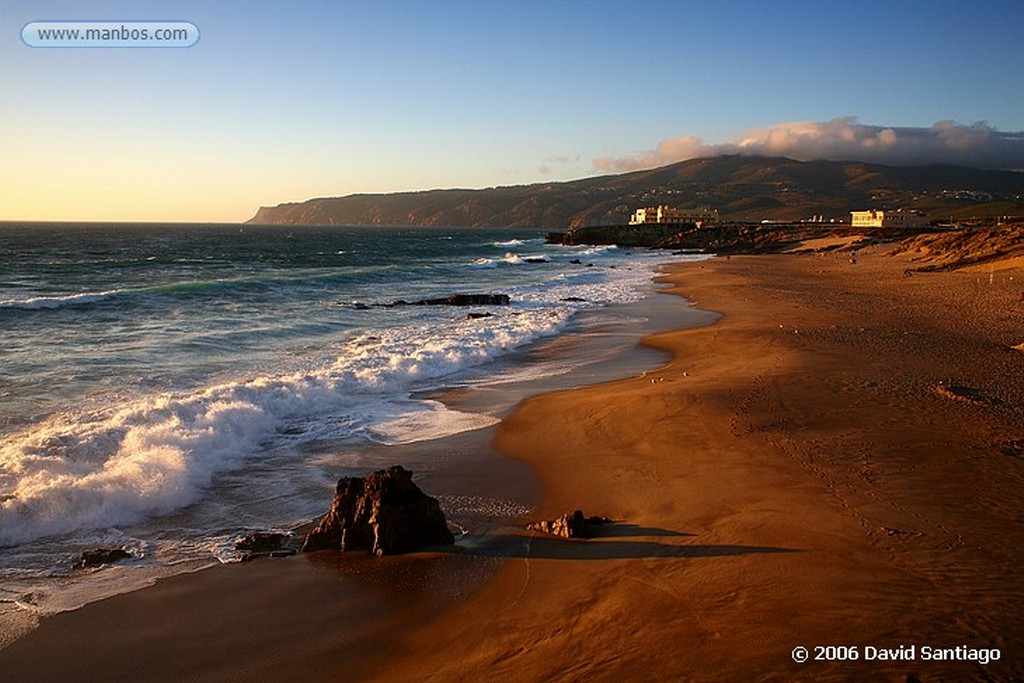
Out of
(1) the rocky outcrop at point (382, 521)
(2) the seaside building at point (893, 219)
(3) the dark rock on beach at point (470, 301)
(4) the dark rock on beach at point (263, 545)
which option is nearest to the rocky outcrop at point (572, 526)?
(1) the rocky outcrop at point (382, 521)

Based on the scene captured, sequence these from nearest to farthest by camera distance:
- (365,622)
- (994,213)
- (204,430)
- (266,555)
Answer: (365,622), (266,555), (204,430), (994,213)

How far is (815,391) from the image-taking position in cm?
1226

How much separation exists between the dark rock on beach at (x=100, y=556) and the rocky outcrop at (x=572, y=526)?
4.40 meters

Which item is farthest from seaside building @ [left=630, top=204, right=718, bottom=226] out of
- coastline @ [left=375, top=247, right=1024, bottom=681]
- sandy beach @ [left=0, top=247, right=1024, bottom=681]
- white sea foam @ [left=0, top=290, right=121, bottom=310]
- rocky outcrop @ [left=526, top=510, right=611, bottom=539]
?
rocky outcrop @ [left=526, top=510, right=611, bottom=539]

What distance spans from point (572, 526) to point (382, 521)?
205 cm

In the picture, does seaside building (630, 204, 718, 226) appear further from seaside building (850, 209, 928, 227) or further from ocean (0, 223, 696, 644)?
ocean (0, 223, 696, 644)

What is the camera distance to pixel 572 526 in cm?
742

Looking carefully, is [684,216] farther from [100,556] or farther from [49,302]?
[100,556]

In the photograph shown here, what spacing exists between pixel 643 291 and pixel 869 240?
4430 cm

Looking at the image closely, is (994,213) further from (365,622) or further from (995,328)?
(365,622)

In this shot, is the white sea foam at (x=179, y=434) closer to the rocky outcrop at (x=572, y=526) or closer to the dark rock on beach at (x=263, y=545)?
the dark rock on beach at (x=263, y=545)

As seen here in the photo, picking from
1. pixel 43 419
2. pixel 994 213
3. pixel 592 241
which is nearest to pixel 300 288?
pixel 43 419

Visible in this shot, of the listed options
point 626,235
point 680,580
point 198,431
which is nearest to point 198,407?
point 198,431

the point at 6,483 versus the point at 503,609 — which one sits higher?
the point at 6,483
